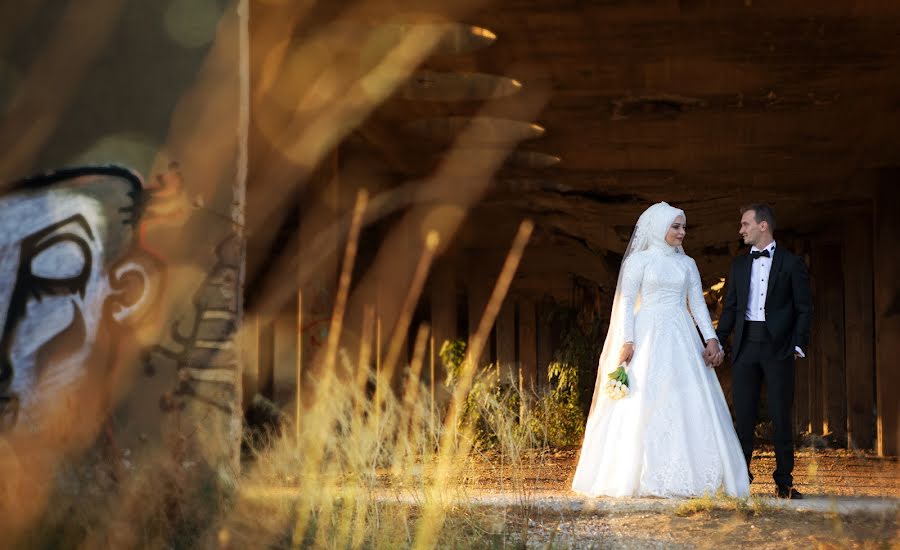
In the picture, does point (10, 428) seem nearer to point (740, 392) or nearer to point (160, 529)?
point (160, 529)

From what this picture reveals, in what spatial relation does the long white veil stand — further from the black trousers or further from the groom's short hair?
the black trousers

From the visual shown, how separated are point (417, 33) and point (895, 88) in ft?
15.7

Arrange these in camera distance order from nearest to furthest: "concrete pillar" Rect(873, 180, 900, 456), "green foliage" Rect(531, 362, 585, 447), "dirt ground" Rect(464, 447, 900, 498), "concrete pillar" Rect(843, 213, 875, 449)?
"dirt ground" Rect(464, 447, 900, 498) < "concrete pillar" Rect(873, 180, 900, 456) < "green foliage" Rect(531, 362, 585, 447) < "concrete pillar" Rect(843, 213, 875, 449)

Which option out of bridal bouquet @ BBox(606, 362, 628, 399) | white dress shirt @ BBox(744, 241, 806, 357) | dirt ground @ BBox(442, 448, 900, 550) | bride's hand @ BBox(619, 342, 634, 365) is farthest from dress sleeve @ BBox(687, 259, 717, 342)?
dirt ground @ BBox(442, 448, 900, 550)

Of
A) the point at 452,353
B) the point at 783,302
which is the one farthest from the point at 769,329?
the point at 452,353

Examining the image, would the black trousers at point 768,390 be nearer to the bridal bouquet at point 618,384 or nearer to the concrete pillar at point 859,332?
the bridal bouquet at point 618,384

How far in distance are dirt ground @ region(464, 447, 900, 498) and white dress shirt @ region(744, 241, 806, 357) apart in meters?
1.15

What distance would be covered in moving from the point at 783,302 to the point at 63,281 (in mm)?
4460

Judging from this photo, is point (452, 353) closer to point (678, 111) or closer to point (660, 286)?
point (678, 111)

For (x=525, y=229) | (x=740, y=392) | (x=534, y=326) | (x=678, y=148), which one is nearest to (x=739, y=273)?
(x=740, y=392)

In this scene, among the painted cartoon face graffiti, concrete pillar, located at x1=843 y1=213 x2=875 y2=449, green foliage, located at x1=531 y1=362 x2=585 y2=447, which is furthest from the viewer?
concrete pillar, located at x1=843 y1=213 x2=875 y2=449

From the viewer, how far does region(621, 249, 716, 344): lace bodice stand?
8.31 m

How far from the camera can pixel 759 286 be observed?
822 centimetres

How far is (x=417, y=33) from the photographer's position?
10.0m
